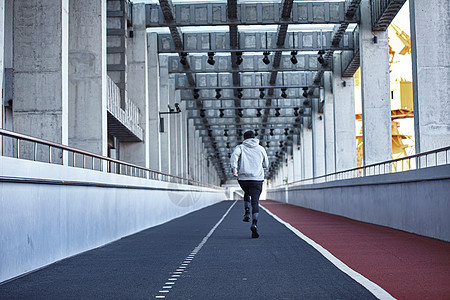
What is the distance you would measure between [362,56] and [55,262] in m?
20.5

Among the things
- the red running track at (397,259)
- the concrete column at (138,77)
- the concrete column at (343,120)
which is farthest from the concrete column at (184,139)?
the red running track at (397,259)

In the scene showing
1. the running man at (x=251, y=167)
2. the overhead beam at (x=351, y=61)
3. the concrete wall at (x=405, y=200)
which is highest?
the overhead beam at (x=351, y=61)

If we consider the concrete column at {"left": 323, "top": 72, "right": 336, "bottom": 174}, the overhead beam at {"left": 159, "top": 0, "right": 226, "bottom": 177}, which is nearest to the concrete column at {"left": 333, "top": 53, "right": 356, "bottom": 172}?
the concrete column at {"left": 323, "top": 72, "right": 336, "bottom": 174}

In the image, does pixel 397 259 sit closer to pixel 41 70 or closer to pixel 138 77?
pixel 41 70

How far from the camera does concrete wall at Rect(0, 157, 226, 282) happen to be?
269 inches

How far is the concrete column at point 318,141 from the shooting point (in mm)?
47062

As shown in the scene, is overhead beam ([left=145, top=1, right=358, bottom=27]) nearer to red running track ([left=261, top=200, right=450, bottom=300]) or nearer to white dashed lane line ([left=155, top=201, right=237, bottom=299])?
red running track ([left=261, top=200, right=450, bottom=300])

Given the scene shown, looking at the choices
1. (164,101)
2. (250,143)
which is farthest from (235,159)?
(164,101)

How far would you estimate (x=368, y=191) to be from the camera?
1727 centimetres

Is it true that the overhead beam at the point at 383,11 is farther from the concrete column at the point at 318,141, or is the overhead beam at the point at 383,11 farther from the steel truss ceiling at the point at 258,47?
the concrete column at the point at 318,141

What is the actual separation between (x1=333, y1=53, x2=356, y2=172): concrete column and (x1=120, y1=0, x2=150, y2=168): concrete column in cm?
1095

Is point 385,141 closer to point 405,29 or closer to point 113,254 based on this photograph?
point 113,254

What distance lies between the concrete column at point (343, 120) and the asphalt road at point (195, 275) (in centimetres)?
2547

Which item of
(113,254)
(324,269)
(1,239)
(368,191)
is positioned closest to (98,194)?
(113,254)
